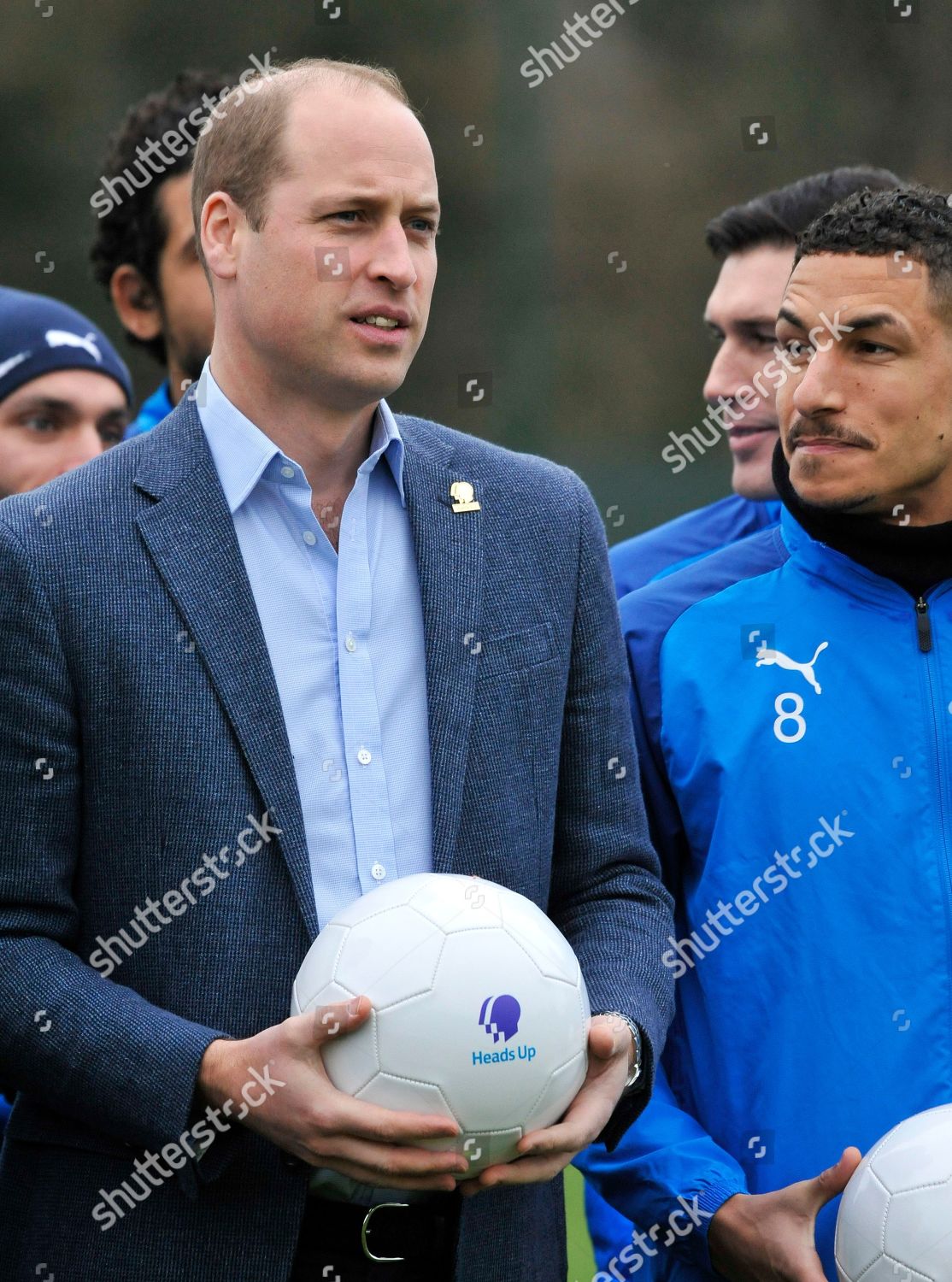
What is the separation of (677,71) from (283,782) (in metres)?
11.2

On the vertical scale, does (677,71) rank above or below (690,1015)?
above

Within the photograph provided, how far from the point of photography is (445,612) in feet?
8.20

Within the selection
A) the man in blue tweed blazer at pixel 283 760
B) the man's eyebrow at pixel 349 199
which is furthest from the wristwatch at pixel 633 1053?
the man's eyebrow at pixel 349 199

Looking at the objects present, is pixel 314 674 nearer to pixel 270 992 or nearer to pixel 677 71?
pixel 270 992

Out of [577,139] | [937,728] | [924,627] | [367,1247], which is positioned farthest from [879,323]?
[577,139]

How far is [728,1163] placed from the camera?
8.76 feet

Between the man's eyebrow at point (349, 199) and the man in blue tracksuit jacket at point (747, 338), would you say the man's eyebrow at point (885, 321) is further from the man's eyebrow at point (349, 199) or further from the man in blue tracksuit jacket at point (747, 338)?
the man in blue tracksuit jacket at point (747, 338)

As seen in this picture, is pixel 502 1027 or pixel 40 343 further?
pixel 40 343

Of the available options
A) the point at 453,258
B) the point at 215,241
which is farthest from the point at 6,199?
the point at 215,241

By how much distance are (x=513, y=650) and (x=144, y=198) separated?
108 inches

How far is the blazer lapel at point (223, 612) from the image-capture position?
232cm

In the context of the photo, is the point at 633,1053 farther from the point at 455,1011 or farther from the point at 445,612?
the point at 445,612

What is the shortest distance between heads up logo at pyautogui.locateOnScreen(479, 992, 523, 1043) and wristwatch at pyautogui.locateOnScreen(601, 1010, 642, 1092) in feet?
0.88

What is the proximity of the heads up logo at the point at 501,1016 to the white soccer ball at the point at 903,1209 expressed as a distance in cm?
62
